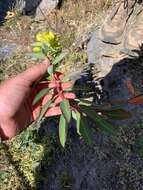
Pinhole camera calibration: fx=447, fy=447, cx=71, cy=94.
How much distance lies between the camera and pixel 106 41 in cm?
349

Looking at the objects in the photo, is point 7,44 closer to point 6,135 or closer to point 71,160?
point 71,160

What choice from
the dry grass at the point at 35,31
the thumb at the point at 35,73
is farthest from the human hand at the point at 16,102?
the dry grass at the point at 35,31

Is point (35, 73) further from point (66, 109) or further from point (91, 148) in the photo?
point (91, 148)

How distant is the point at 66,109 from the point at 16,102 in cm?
62

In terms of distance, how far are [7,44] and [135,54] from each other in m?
1.64

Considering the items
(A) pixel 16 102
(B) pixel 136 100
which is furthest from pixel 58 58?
(A) pixel 16 102

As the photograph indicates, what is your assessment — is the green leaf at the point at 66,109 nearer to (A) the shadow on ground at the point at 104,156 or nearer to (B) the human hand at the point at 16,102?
(B) the human hand at the point at 16,102

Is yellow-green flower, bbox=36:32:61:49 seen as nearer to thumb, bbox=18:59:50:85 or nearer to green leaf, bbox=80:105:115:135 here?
thumb, bbox=18:59:50:85

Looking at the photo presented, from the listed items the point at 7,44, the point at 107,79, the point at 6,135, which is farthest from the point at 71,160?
the point at 7,44

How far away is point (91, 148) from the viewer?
2.99 meters

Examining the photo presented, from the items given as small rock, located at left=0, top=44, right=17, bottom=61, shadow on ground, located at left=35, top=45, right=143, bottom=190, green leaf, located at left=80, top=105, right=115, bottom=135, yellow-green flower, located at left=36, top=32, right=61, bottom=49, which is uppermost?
yellow-green flower, located at left=36, top=32, right=61, bottom=49

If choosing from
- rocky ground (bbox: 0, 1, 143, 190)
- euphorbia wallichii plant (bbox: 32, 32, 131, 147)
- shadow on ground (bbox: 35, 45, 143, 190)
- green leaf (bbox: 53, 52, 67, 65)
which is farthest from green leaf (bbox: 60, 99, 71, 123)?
shadow on ground (bbox: 35, 45, 143, 190)

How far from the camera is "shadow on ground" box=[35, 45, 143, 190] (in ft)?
9.22

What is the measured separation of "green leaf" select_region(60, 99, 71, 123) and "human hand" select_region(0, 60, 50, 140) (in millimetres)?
419
